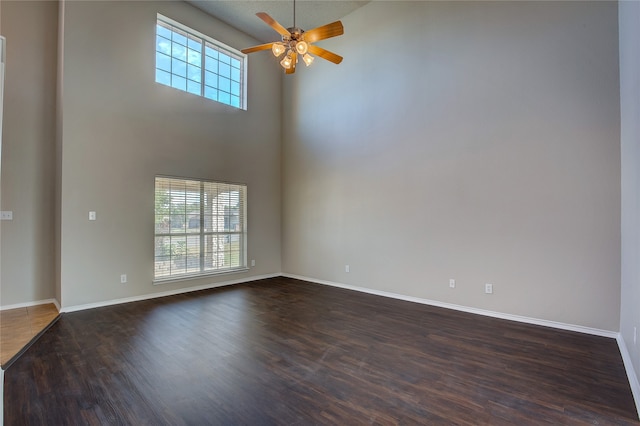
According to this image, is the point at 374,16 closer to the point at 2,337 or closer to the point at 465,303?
the point at 465,303

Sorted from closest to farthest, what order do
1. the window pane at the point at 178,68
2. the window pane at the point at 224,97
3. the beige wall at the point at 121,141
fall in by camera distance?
the beige wall at the point at 121,141
the window pane at the point at 178,68
the window pane at the point at 224,97

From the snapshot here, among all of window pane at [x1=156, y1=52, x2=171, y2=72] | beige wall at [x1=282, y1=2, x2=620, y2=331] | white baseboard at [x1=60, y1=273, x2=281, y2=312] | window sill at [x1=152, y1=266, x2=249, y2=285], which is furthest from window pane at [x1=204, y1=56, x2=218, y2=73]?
white baseboard at [x1=60, y1=273, x2=281, y2=312]

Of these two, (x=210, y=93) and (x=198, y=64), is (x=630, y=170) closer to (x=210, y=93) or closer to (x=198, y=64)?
(x=210, y=93)

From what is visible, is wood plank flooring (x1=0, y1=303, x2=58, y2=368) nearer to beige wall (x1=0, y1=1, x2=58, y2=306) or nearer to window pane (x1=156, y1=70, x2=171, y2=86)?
beige wall (x1=0, y1=1, x2=58, y2=306)

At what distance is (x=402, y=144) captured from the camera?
4.76 m

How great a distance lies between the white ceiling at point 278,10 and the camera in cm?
515

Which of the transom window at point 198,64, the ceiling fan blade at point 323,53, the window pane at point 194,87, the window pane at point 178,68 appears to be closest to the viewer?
the ceiling fan blade at point 323,53

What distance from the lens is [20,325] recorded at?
138 inches

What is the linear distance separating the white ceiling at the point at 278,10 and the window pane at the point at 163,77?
1339mm

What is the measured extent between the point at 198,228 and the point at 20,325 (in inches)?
98.4

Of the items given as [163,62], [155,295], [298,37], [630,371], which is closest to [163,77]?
[163,62]

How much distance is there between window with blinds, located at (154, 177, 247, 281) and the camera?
4.97 meters

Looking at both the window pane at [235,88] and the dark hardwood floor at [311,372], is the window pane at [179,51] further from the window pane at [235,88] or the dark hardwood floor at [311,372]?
the dark hardwood floor at [311,372]

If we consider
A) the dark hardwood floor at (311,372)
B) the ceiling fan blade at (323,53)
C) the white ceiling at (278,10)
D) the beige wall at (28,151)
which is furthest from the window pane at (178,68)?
the dark hardwood floor at (311,372)
